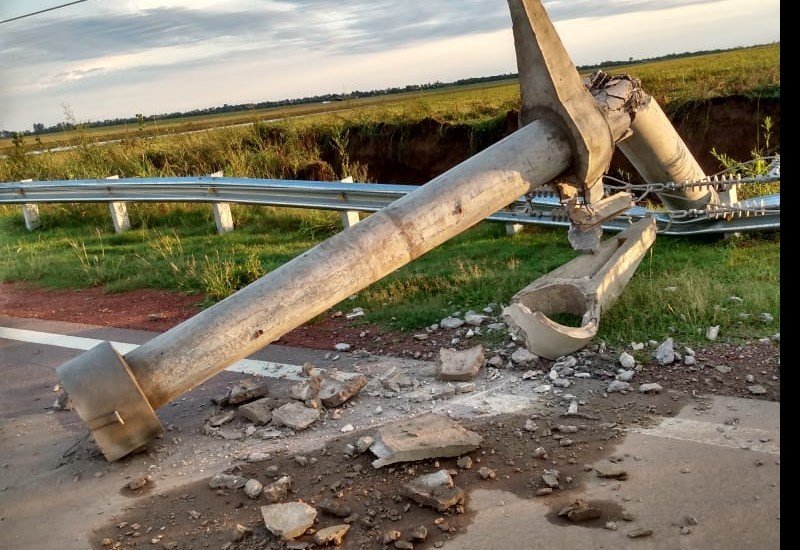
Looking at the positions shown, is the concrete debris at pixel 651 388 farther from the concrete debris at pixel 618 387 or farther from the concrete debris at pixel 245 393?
the concrete debris at pixel 245 393

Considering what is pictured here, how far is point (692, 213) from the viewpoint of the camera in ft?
19.6

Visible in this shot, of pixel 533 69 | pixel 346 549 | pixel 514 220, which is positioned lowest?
pixel 346 549

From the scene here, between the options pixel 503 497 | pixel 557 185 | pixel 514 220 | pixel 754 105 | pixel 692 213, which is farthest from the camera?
pixel 754 105

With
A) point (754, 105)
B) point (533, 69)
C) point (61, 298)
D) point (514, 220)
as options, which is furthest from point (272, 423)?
point (754, 105)

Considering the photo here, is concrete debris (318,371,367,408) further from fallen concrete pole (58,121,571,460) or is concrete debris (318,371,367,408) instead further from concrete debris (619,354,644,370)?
concrete debris (619,354,644,370)

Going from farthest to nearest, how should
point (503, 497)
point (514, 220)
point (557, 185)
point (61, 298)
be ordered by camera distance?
point (61, 298)
point (514, 220)
point (557, 185)
point (503, 497)

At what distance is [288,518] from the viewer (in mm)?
3230

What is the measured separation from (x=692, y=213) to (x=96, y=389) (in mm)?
4600

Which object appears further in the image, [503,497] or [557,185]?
[557,185]

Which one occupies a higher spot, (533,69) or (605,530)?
(533,69)

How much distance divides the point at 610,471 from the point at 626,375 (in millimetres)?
979

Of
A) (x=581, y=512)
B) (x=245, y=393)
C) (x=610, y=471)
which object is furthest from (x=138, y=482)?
(x=610, y=471)

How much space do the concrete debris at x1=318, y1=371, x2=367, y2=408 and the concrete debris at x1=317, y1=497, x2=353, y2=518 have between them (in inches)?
39.5

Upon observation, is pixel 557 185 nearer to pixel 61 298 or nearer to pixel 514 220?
pixel 514 220
